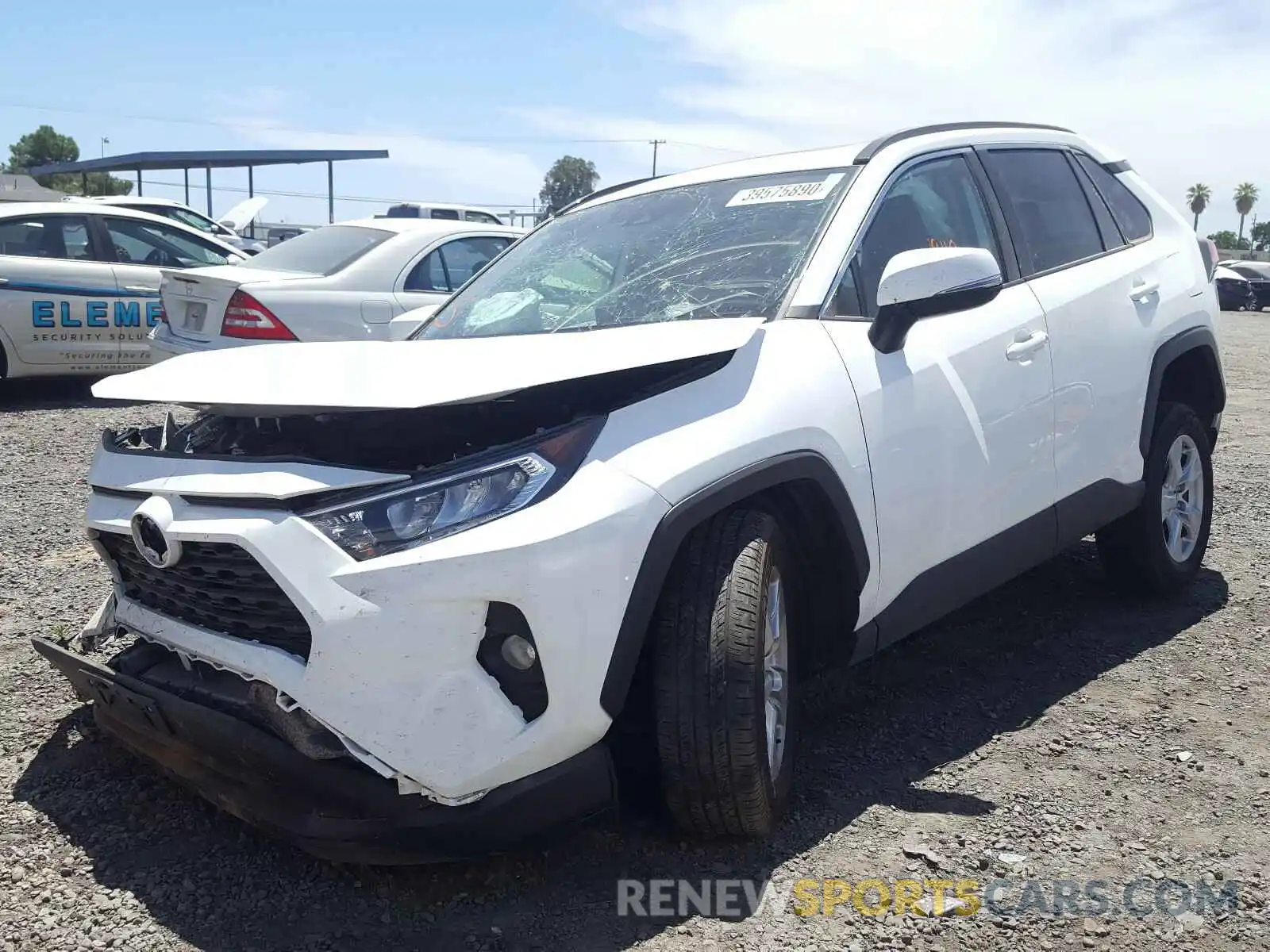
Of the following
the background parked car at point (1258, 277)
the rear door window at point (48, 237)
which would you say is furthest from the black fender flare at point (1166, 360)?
the background parked car at point (1258, 277)

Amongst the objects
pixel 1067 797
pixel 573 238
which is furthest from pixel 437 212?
pixel 1067 797

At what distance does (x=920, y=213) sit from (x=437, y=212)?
72.9ft

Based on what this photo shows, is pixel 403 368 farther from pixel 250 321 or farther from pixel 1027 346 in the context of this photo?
pixel 250 321

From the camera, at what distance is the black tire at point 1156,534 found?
4.38 metres

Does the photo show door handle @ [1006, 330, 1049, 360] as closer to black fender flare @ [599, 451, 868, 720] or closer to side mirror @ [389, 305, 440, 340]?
black fender flare @ [599, 451, 868, 720]

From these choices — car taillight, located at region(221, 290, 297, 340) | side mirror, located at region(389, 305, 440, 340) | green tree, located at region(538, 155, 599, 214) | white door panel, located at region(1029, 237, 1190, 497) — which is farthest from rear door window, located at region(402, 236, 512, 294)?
green tree, located at region(538, 155, 599, 214)

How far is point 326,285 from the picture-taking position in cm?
748

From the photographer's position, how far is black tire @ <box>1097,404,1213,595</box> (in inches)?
172

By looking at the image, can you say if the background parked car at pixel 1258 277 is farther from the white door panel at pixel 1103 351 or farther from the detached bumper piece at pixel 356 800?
the detached bumper piece at pixel 356 800

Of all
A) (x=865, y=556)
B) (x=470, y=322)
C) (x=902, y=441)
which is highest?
(x=470, y=322)

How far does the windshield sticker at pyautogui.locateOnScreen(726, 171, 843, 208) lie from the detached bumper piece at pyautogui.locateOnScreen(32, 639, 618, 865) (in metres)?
1.83

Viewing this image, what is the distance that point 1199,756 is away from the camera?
3.32 meters

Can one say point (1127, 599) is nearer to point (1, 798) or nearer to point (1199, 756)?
point (1199, 756)

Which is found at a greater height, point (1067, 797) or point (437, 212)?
point (437, 212)
